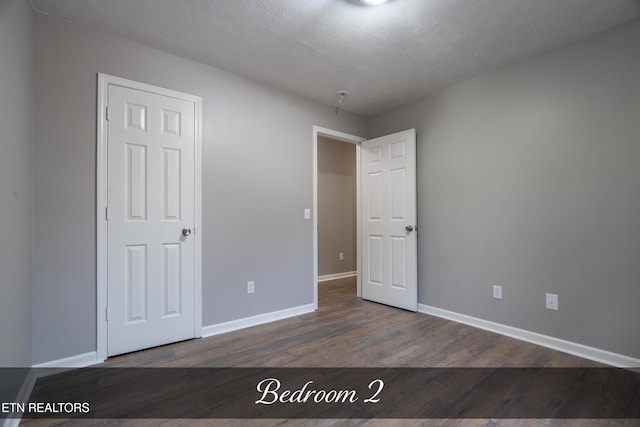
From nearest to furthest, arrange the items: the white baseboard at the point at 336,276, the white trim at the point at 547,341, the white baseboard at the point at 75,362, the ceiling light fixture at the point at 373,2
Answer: the ceiling light fixture at the point at 373,2 < the white baseboard at the point at 75,362 < the white trim at the point at 547,341 < the white baseboard at the point at 336,276

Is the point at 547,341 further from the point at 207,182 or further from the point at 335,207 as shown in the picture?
the point at 335,207

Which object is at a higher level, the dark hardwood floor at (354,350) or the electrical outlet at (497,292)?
the electrical outlet at (497,292)

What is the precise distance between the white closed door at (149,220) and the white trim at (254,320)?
0.58 feet

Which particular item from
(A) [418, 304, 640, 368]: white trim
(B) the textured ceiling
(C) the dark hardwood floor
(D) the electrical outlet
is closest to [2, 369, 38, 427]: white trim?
(C) the dark hardwood floor

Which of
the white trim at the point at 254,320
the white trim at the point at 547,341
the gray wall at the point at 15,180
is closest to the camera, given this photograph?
the gray wall at the point at 15,180

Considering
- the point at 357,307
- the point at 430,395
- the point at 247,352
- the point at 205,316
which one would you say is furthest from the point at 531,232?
the point at 205,316

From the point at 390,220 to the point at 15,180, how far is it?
10.4 feet

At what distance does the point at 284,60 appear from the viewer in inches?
99.9

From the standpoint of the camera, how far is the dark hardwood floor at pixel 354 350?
80.8 inches

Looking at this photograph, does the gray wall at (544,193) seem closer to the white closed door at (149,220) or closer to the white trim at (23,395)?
the white closed door at (149,220)

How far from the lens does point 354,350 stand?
90.3 inches

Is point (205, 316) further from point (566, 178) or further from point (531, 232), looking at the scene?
point (566, 178)

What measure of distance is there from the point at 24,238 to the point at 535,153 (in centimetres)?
373

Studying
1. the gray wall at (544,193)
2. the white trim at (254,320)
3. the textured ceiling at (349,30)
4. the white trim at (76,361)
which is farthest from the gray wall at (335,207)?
the white trim at (76,361)
